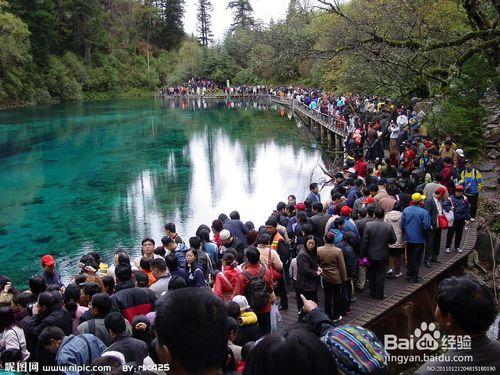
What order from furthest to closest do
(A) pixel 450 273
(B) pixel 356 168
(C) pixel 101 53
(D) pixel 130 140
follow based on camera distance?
1. (C) pixel 101 53
2. (D) pixel 130 140
3. (B) pixel 356 168
4. (A) pixel 450 273

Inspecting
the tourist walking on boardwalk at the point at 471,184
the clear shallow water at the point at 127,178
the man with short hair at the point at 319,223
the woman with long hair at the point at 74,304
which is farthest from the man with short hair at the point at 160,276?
the tourist walking on boardwalk at the point at 471,184

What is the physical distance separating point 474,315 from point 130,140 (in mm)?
28458

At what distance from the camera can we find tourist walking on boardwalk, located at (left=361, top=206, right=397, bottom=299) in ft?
19.4

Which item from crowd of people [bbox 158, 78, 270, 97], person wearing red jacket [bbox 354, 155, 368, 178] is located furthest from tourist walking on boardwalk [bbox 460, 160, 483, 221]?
crowd of people [bbox 158, 78, 270, 97]

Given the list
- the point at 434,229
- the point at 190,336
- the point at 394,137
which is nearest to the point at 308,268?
the point at 434,229

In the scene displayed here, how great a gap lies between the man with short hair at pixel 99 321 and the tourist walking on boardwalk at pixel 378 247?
3.35 m

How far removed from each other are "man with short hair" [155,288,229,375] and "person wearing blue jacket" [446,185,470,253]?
655 centimetres

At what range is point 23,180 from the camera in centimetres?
1956

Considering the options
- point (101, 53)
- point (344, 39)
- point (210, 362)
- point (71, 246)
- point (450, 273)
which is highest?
point (101, 53)

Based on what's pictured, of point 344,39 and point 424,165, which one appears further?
point 424,165

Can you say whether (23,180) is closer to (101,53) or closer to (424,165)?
(424,165)

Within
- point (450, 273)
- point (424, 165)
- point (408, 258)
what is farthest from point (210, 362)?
point (424, 165)

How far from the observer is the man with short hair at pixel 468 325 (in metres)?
2.21

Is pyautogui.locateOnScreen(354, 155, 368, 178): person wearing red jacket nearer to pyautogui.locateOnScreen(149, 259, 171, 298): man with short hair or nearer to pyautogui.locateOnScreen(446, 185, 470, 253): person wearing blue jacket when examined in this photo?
pyautogui.locateOnScreen(446, 185, 470, 253): person wearing blue jacket
